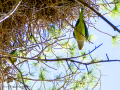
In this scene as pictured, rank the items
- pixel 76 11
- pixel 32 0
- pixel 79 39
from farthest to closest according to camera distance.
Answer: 1. pixel 76 11
2. pixel 32 0
3. pixel 79 39

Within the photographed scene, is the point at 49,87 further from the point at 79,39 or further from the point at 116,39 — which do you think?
the point at 116,39

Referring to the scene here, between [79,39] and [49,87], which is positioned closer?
[79,39]

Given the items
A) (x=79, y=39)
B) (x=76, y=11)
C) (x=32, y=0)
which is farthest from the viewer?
(x=76, y=11)

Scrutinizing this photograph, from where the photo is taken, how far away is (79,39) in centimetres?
81

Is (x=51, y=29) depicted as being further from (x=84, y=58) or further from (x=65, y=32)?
(x=84, y=58)

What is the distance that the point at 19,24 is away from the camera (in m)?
0.92

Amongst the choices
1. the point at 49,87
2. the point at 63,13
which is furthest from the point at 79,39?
the point at 49,87

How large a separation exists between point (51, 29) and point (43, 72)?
0.90 feet

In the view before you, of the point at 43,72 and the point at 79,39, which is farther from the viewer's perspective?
the point at 43,72

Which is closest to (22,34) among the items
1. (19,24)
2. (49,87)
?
(19,24)

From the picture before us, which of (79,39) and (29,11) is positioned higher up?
(29,11)

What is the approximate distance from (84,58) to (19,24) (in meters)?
0.43

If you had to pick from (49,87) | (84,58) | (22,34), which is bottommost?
(49,87)

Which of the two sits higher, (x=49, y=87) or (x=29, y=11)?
(x=29, y=11)
